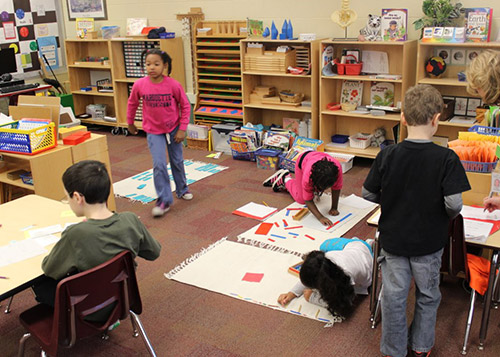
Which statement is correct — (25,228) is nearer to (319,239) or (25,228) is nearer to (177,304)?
(177,304)

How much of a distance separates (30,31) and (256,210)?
4.51 m

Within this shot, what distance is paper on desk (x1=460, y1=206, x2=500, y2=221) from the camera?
8.17ft

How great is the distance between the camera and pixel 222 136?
5.90 metres

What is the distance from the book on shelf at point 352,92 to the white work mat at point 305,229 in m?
1.50

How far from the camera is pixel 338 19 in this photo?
5.06m

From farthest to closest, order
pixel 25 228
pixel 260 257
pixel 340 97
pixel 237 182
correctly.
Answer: pixel 340 97 → pixel 237 182 → pixel 260 257 → pixel 25 228

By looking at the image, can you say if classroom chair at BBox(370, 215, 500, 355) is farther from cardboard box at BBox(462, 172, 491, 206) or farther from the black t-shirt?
cardboard box at BBox(462, 172, 491, 206)

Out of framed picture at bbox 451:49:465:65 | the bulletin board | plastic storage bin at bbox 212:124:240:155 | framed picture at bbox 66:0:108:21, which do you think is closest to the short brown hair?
framed picture at bbox 451:49:465:65

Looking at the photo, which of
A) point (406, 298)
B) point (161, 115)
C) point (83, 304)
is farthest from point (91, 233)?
point (161, 115)

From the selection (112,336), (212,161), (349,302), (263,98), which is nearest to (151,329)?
(112,336)

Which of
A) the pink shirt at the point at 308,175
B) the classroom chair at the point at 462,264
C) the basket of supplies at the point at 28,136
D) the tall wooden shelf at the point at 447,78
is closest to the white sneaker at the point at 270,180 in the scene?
the pink shirt at the point at 308,175

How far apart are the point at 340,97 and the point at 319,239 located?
2.29m

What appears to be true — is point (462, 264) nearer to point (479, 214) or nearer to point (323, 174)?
point (479, 214)

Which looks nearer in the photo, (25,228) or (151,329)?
(25,228)
